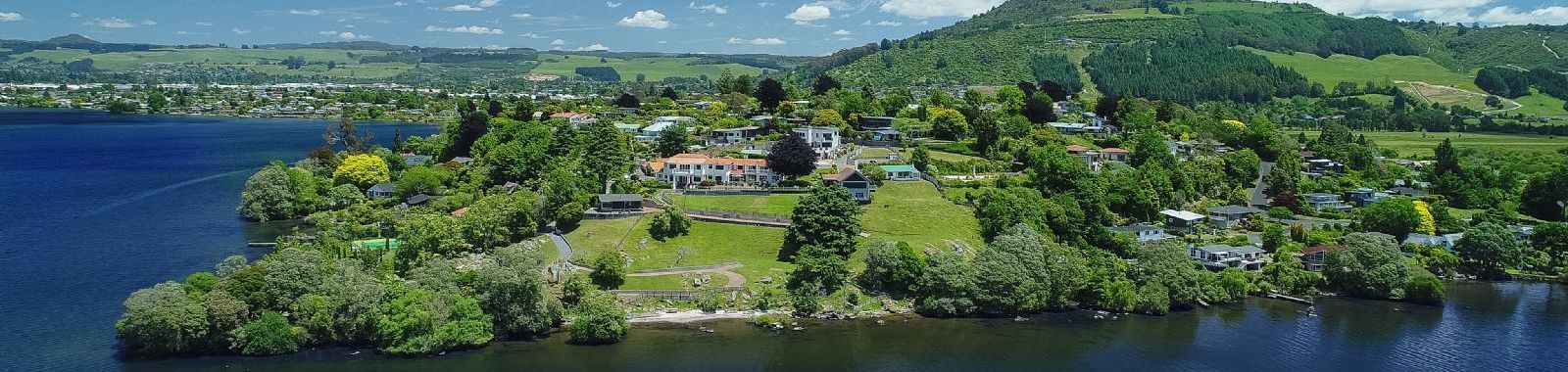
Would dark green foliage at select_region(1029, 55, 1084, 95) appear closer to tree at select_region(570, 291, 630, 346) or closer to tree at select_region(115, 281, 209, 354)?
tree at select_region(570, 291, 630, 346)

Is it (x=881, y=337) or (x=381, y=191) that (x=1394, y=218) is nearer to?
(x=881, y=337)

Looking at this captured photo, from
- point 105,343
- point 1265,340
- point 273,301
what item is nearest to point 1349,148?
point 1265,340

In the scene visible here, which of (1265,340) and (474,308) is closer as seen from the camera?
(474,308)

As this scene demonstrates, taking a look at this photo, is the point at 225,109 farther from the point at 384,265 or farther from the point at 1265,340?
the point at 1265,340

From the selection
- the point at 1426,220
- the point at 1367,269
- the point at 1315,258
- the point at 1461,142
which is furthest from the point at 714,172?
the point at 1461,142

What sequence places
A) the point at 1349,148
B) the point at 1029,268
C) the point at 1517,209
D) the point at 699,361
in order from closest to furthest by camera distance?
the point at 699,361
the point at 1029,268
the point at 1517,209
the point at 1349,148

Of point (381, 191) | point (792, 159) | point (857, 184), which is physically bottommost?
point (381, 191)

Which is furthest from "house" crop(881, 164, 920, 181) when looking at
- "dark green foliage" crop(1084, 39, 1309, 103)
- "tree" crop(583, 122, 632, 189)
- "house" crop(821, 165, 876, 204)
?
"dark green foliage" crop(1084, 39, 1309, 103)
